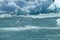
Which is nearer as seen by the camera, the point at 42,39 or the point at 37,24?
the point at 42,39

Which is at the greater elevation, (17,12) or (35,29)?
(17,12)

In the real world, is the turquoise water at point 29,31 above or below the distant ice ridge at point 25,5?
below

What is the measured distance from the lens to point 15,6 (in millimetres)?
5875

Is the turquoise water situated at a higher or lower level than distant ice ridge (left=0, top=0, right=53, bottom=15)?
lower

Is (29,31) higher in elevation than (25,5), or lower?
lower

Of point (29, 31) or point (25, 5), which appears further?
point (29, 31)

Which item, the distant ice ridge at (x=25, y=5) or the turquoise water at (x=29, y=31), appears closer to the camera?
the turquoise water at (x=29, y=31)

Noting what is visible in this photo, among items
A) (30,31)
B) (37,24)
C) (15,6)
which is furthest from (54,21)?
(15,6)

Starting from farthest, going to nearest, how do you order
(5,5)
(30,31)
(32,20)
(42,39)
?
(32,20) < (30,31) < (5,5) < (42,39)

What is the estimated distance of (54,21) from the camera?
7.18 meters

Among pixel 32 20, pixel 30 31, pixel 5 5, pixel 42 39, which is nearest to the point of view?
pixel 42 39

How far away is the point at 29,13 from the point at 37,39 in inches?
29.4

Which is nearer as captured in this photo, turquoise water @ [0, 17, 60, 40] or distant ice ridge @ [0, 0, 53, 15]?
turquoise water @ [0, 17, 60, 40]

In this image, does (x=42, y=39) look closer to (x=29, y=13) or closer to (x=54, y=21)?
(x=29, y=13)
